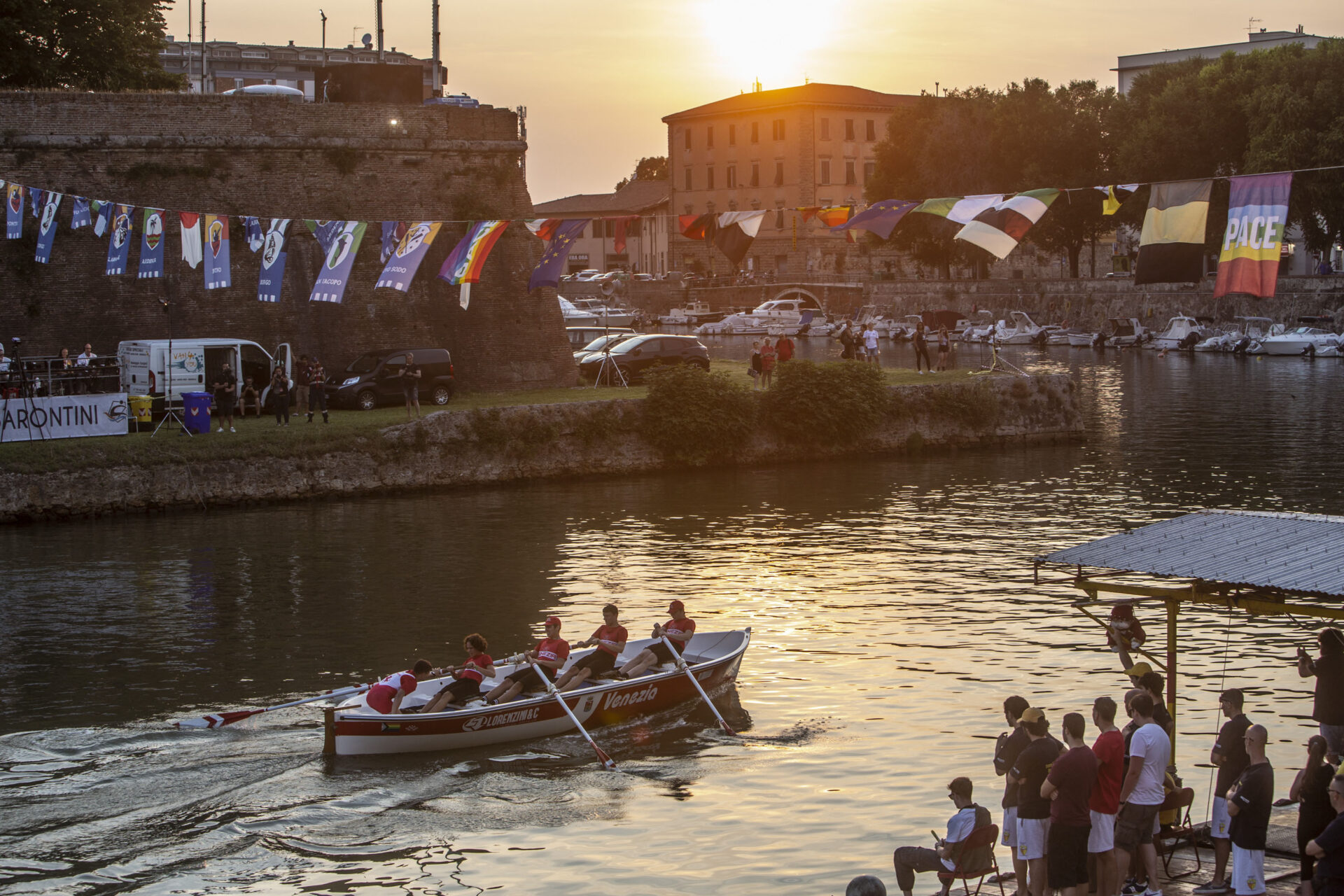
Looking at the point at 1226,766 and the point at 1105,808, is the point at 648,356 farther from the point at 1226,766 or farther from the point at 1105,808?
the point at 1105,808

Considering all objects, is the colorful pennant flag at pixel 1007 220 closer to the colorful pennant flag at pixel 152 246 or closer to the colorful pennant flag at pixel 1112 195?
the colorful pennant flag at pixel 1112 195

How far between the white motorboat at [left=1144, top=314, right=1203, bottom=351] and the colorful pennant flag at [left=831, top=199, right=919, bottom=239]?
4391cm

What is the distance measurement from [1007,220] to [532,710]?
55.4 ft

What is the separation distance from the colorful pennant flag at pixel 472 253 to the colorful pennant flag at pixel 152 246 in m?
6.48

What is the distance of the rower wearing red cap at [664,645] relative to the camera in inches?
653

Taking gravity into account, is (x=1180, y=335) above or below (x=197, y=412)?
above

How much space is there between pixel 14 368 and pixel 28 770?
65.3ft

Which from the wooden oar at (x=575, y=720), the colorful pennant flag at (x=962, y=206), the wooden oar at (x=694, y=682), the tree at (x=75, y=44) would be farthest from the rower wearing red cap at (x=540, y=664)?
the tree at (x=75, y=44)

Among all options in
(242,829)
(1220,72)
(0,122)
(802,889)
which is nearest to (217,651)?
(242,829)

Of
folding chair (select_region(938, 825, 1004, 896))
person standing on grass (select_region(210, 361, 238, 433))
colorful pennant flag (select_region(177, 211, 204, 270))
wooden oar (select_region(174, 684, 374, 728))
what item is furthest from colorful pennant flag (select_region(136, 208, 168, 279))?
folding chair (select_region(938, 825, 1004, 896))

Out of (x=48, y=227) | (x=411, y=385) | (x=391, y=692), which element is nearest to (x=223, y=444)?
(x=411, y=385)

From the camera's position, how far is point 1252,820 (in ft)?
30.0

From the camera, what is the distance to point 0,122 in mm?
34406

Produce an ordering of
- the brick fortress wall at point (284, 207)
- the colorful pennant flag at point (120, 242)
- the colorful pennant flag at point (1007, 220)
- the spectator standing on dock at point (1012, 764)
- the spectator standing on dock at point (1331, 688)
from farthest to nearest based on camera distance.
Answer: the brick fortress wall at point (284, 207) → the colorful pennant flag at point (120, 242) → the colorful pennant flag at point (1007, 220) → the spectator standing on dock at point (1331, 688) → the spectator standing on dock at point (1012, 764)
